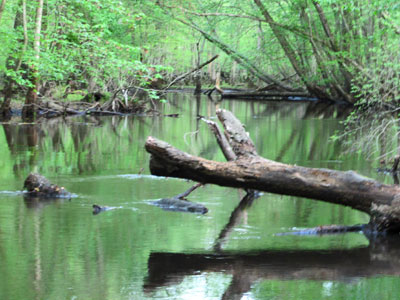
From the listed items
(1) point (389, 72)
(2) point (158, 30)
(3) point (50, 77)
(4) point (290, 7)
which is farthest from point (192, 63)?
(1) point (389, 72)

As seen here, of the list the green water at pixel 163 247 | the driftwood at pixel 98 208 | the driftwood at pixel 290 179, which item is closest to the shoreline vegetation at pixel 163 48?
the green water at pixel 163 247

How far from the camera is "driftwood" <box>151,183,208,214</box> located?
917 centimetres

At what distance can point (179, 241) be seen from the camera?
24.4ft

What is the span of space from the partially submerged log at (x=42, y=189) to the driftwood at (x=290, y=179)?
2929 mm

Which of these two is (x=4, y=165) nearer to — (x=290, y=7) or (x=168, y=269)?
(x=168, y=269)

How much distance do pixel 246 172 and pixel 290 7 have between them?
2693cm

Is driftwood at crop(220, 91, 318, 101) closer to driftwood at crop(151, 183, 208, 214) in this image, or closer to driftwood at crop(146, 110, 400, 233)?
driftwood at crop(151, 183, 208, 214)

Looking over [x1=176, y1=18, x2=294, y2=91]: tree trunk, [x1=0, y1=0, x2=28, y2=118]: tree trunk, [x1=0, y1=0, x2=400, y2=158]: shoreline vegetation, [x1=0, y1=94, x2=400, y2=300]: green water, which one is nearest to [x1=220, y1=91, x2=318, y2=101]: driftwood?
[x1=0, y1=0, x2=400, y2=158]: shoreline vegetation

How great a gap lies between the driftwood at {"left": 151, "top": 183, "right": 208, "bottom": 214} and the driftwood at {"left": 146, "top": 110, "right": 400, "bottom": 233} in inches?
58.5

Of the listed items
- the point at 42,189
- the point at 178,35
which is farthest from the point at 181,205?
the point at 178,35

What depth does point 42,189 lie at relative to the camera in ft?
33.1

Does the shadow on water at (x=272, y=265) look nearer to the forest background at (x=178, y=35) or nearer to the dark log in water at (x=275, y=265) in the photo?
the dark log in water at (x=275, y=265)

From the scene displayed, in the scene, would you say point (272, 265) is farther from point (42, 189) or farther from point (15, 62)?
point (15, 62)

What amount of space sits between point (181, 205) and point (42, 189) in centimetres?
224
